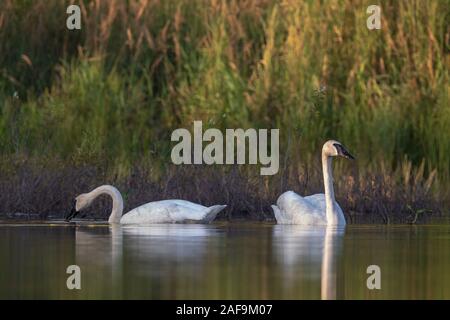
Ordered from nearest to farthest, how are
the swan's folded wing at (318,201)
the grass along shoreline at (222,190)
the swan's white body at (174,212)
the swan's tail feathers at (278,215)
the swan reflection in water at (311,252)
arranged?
the swan reflection in water at (311,252)
the swan's white body at (174,212)
the swan's tail feathers at (278,215)
the swan's folded wing at (318,201)
the grass along shoreline at (222,190)

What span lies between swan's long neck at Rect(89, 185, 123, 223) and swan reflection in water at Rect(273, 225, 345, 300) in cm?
163

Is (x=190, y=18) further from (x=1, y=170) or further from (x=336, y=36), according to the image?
(x=1, y=170)

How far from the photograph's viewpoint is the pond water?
10.9m

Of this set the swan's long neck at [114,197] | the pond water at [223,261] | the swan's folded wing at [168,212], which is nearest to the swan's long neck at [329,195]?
the pond water at [223,261]

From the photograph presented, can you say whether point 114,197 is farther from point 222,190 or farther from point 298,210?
point 298,210

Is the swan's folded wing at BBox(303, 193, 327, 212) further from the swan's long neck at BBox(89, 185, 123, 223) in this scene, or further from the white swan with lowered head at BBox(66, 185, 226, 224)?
the swan's long neck at BBox(89, 185, 123, 223)

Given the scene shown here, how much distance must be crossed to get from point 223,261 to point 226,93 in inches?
303

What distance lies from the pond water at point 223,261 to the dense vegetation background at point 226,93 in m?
1.62

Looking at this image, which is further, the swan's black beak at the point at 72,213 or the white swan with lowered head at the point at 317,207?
the swan's black beak at the point at 72,213

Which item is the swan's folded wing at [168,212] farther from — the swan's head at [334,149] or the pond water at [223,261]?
the swan's head at [334,149]

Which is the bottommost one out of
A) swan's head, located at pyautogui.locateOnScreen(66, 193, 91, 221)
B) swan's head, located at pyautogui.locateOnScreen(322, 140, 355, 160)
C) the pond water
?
the pond water

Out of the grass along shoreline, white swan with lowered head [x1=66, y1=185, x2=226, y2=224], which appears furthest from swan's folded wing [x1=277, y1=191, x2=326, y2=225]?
white swan with lowered head [x1=66, y1=185, x2=226, y2=224]

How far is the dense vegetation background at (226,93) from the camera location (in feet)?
57.8

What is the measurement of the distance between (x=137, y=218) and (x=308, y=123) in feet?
12.1
